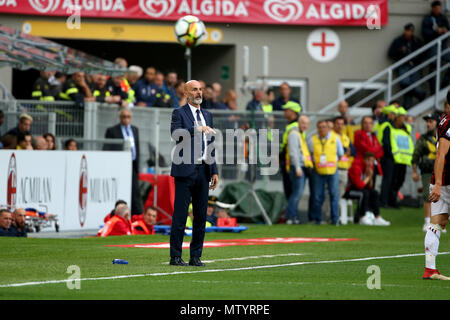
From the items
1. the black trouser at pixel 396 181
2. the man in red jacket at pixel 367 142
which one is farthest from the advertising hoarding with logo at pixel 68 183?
the black trouser at pixel 396 181

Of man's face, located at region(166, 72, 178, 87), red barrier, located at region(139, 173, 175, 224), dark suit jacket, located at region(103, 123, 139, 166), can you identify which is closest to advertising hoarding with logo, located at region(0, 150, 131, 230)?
dark suit jacket, located at region(103, 123, 139, 166)

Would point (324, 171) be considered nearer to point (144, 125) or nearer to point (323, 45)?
point (144, 125)

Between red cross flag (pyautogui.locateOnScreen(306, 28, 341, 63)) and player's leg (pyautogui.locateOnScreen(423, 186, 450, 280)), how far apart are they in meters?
19.9

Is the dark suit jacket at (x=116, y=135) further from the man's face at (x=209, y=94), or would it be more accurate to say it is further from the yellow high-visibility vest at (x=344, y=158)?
the yellow high-visibility vest at (x=344, y=158)

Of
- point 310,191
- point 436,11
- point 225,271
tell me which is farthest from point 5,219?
point 436,11

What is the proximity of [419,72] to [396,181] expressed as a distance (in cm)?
519

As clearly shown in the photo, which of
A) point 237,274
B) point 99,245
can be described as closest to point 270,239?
point 99,245

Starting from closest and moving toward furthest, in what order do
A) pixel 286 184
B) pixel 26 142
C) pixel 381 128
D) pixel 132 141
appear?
pixel 26 142, pixel 132 141, pixel 286 184, pixel 381 128

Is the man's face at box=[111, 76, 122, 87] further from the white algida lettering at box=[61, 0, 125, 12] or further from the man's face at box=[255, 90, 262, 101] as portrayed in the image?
the white algida lettering at box=[61, 0, 125, 12]

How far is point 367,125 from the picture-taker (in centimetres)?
2395

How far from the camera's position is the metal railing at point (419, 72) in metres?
27.4

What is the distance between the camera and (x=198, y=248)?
12.3m
